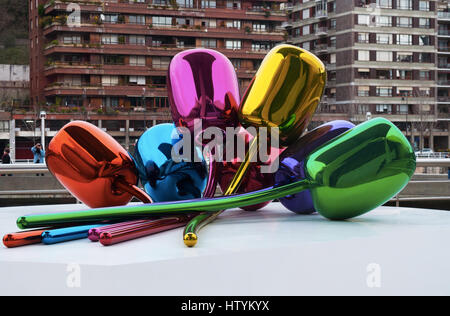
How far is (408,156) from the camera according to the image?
3.41 metres

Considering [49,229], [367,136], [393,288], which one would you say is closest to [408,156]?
[367,136]

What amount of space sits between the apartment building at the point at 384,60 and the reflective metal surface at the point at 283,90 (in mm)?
51641

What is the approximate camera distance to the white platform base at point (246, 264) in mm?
2346

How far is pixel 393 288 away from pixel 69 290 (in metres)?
1.23

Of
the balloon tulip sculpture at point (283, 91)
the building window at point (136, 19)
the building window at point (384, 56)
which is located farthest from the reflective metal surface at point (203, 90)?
the building window at point (384, 56)

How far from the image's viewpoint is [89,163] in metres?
3.74

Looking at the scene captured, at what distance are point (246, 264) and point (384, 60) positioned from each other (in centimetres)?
5693

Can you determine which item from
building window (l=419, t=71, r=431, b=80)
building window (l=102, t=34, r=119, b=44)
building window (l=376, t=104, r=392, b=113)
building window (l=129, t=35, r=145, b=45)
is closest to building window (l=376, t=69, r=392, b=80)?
building window (l=376, t=104, r=392, b=113)

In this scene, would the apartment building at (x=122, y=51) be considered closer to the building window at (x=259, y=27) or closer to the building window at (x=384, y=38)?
the building window at (x=259, y=27)

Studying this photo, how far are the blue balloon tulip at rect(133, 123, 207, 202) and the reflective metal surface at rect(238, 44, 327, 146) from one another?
0.50 meters

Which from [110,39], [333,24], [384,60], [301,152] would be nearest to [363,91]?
[384,60]

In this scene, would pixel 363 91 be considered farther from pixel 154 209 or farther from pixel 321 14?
pixel 154 209

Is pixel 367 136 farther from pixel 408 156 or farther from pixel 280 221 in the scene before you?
pixel 280 221
